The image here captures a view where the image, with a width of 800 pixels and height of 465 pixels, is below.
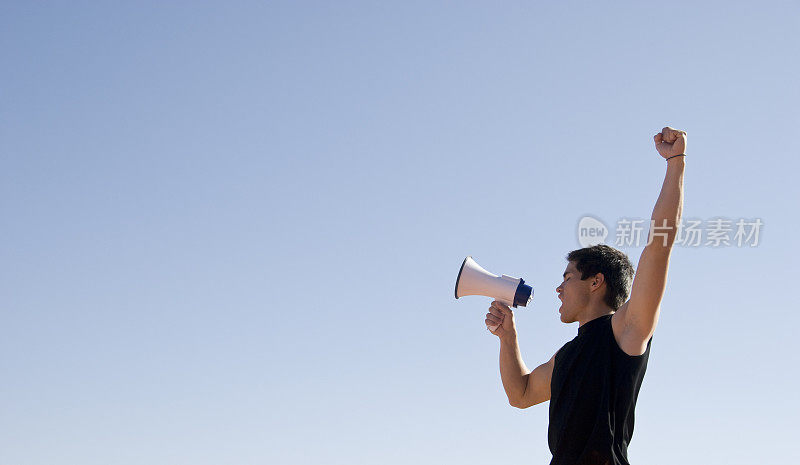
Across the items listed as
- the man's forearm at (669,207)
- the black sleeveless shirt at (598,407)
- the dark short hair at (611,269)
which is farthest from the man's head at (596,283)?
the man's forearm at (669,207)

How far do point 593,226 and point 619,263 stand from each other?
78 cm

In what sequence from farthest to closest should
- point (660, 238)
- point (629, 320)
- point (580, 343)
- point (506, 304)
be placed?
point (506, 304) < point (580, 343) < point (629, 320) < point (660, 238)

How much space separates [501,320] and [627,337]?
1.31m

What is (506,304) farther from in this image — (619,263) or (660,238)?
(660,238)

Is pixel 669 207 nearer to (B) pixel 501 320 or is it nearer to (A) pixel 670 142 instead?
(A) pixel 670 142

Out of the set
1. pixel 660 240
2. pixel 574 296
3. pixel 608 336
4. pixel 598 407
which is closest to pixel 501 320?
pixel 574 296

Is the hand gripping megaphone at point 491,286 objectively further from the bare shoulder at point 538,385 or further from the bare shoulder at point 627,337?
the bare shoulder at point 627,337

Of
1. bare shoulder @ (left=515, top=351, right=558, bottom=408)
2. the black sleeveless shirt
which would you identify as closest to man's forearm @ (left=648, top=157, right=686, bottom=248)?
the black sleeveless shirt

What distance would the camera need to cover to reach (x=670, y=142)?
12.5 ft

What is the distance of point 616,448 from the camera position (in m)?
3.86

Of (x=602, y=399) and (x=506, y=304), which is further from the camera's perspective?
(x=506, y=304)

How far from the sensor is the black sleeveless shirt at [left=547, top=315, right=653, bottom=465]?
3840 mm

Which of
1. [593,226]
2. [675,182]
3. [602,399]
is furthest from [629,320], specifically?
[593,226]

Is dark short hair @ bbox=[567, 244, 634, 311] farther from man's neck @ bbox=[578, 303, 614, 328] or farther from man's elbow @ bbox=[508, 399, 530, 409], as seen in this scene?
man's elbow @ bbox=[508, 399, 530, 409]
